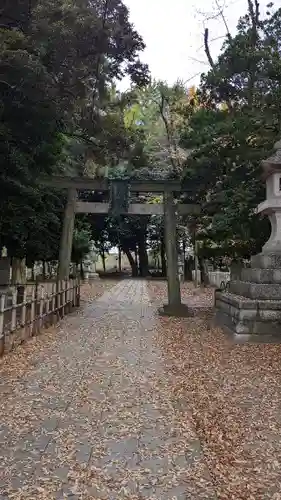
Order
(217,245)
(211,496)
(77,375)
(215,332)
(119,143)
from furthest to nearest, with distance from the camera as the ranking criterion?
(217,245)
(119,143)
(215,332)
(77,375)
(211,496)

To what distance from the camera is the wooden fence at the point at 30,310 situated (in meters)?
8.09

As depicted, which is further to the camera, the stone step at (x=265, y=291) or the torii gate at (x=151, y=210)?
the torii gate at (x=151, y=210)

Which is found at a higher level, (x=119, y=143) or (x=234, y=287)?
(x=119, y=143)

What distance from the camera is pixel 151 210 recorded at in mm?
15156

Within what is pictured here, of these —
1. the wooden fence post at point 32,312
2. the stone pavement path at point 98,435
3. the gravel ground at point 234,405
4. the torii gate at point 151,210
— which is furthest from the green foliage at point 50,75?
the gravel ground at point 234,405

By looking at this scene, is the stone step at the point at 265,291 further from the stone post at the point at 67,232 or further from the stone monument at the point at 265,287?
the stone post at the point at 67,232

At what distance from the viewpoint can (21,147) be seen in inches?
345

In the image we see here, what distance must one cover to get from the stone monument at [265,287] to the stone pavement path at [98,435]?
2.14 metres

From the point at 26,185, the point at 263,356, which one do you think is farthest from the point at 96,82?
the point at 263,356

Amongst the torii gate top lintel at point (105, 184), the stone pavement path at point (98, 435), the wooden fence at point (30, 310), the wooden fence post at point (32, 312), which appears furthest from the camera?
the torii gate top lintel at point (105, 184)

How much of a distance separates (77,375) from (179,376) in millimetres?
1414

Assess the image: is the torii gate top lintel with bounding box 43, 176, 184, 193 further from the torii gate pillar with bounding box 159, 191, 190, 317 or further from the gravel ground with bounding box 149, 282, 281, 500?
the gravel ground with bounding box 149, 282, 281, 500

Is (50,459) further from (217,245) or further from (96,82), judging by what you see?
(217,245)

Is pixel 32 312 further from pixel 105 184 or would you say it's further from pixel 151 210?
pixel 151 210
